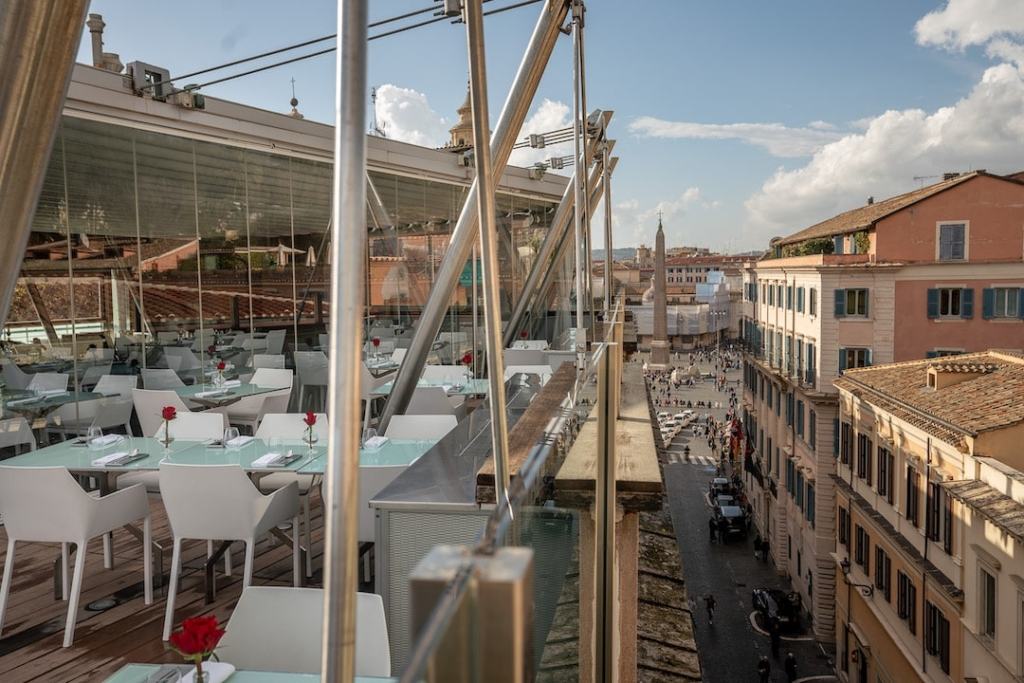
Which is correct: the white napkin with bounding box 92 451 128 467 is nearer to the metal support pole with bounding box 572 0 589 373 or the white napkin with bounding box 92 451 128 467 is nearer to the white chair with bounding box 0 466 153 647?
the white chair with bounding box 0 466 153 647

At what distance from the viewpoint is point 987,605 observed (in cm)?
1207

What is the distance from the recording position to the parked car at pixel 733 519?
3002 centimetres

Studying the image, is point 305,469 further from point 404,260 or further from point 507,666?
point 404,260

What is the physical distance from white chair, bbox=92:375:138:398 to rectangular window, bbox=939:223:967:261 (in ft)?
73.9

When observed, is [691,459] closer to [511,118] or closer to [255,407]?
[255,407]

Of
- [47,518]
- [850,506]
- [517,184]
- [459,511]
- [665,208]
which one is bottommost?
[850,506]

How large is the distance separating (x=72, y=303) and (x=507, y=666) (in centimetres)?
782

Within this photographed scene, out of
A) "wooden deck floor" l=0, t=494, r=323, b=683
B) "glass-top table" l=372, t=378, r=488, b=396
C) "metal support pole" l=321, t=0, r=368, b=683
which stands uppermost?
"metal support pole" l=321, t=0, r=368, b=683

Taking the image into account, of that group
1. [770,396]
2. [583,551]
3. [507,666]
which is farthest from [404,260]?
[770,396]

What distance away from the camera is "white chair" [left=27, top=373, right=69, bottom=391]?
7004 millimetres

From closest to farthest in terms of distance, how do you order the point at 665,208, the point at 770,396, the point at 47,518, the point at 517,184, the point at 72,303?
Result: the point at 47,518 < the point at 72,303 < the point at 517,184 < the point at 770,396 < the point at 665,208

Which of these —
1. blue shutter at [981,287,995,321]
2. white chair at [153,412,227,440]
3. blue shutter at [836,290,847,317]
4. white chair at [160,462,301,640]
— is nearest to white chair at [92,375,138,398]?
white chair at [153,412,227,440]

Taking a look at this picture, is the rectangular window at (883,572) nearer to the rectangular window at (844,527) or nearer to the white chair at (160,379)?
the rectangular window at (844,527)

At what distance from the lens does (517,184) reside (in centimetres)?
1512
